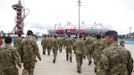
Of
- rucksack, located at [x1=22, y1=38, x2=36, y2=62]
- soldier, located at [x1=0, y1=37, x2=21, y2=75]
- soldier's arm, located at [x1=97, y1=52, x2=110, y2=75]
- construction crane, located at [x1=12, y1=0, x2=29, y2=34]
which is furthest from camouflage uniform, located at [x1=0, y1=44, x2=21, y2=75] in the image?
construction crane, located at [x1=12, y1=0, x2=29, y2=34]

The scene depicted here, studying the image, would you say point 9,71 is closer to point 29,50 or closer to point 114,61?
point 29,50

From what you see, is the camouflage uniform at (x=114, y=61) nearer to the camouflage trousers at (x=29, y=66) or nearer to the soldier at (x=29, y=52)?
the soldier at (x=29, y=52)

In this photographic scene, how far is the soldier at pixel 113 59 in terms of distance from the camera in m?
5.52

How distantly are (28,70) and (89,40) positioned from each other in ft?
24.2

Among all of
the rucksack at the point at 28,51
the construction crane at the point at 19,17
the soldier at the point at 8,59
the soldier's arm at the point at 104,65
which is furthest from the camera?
the construction crane at the point at 19,17

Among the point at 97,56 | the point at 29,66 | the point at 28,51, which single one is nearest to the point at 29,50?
the point at 28,51

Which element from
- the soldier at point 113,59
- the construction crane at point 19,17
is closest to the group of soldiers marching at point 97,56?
the soldier at point 113,59

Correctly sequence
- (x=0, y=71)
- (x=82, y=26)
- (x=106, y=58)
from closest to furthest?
(x=106, y=58)
(x=0, y=71)
(x=82, y=26)

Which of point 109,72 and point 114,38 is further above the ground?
point 114,38

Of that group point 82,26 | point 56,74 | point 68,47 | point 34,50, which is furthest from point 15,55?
point 82,26

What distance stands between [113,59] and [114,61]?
0.04 meters

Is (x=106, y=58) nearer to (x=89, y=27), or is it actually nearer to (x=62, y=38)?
(x=62, y=38)

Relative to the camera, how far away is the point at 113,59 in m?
5.55

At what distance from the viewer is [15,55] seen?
8.25 m
